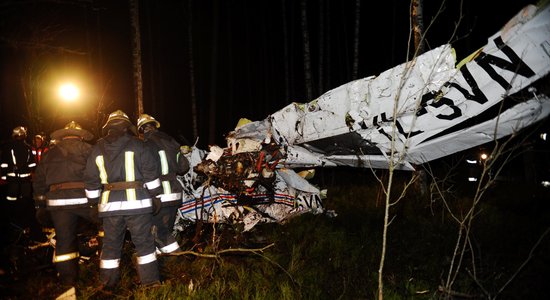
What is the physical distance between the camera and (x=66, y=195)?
13.1ft

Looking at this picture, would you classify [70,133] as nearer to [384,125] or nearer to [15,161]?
[15,161]

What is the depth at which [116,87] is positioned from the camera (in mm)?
22281

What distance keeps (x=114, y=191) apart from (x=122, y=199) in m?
0.13

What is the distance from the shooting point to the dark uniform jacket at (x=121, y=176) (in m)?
3.56

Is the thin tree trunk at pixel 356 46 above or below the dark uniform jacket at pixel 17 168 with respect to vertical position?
above

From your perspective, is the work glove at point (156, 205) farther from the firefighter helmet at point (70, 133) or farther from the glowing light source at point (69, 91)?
the glowing light source at point (69, 91)

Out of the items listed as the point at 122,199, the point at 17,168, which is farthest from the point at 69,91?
the point at 122,199

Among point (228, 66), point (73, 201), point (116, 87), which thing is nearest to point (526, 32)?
point (73, 201)

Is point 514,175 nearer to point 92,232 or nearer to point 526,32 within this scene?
point 526,32

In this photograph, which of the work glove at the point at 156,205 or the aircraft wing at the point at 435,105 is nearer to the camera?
the aircraft wing at the point at 435,105

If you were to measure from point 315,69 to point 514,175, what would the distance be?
16962 millimetres

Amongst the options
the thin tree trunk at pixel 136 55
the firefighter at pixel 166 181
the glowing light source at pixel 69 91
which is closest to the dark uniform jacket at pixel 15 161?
the glowing light source at pixel 69 91

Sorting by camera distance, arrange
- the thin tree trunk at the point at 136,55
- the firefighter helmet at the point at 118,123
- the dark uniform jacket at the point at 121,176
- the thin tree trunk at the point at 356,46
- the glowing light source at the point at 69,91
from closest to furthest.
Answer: the dark uniform jacket at the point at 121,176 < the firefighter helmet at the point at 118,123 < the glowing light source at the point at 69,91 < the thin tree trunk at the point at 136,55 < the thin tree trunk at the point at 356,46

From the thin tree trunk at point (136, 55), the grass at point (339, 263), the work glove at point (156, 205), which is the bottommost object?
the grass at point (339, 263)
